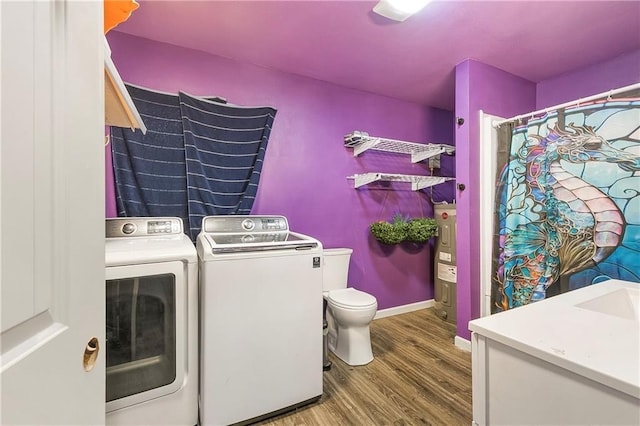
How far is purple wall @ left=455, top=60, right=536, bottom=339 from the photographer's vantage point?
232 centimetres

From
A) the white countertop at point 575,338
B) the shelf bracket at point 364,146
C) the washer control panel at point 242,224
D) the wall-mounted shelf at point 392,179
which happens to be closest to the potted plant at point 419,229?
the wall-mounted shelf at point 392,179

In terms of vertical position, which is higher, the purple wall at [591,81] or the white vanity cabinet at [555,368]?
the purple wall at [591,81]

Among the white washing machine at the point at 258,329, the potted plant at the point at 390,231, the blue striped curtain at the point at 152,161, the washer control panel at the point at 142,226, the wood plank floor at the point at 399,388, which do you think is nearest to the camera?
the white washing machine at the point at 258,329

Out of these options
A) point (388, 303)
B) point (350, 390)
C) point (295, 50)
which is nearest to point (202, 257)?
point (350, 390)

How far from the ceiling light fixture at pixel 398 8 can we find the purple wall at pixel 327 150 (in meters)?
1.02

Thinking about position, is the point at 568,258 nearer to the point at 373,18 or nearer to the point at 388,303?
the point at 388,303

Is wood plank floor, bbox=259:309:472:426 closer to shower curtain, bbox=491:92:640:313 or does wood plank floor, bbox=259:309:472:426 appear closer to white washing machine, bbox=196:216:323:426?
white washing machine, bbox=196:216:323:426

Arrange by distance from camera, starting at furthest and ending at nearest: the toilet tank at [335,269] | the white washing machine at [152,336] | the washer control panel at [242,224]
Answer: the toilet tank at [335,269] → the washer control panel at [242,224] → the white washing machine at [152,336]

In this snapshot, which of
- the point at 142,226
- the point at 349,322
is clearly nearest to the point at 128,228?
the point at 142,226

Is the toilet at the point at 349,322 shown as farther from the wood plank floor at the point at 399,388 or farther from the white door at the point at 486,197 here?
the white door at the point at 486,197

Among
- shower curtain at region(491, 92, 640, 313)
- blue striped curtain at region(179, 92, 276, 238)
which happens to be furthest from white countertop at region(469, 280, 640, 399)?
blue striped curtain at region(179, 92, 276, 238)

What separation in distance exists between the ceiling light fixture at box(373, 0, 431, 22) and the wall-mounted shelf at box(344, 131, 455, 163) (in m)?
0.99

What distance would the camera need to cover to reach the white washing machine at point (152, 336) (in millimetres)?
1322

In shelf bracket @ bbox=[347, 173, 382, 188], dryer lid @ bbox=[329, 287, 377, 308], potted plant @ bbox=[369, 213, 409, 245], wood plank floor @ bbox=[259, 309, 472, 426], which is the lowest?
wood plank floor @ bbox=[259, 309, 472, 426]
